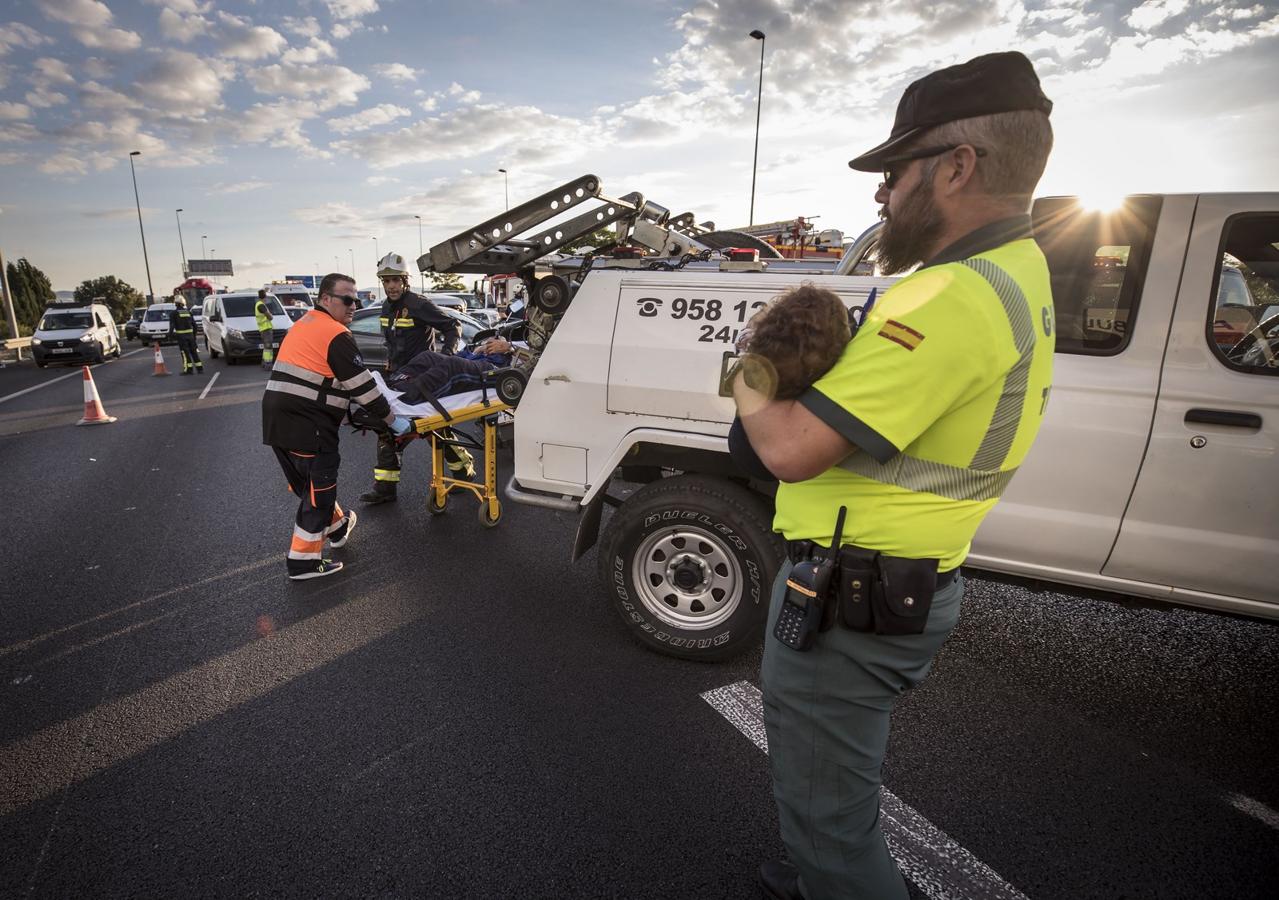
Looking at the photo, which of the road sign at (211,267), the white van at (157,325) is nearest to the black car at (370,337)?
the white van at (157,325)

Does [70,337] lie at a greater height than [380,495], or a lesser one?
greater

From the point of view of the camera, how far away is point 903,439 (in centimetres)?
112

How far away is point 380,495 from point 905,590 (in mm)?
5378

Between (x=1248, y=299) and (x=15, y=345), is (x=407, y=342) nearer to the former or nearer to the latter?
(x=1248, y=299)

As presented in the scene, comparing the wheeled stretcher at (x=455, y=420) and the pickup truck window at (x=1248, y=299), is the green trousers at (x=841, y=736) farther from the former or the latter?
the wheeled stretcher at (x=455, y=420)

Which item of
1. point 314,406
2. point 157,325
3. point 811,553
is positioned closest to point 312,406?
point 314,406

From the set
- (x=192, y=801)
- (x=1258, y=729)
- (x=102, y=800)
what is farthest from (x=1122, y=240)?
(x=102, y=800)

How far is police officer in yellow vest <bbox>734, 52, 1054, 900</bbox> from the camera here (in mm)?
1124

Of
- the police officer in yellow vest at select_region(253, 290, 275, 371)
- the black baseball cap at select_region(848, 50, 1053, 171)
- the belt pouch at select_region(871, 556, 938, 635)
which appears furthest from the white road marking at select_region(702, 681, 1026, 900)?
the police officer in yellow vest at select_region(253, 290, 275, 371)

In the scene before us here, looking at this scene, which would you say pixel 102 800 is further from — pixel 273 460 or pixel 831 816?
pixel 273 460

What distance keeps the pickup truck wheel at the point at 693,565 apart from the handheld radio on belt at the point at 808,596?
5.05 feet

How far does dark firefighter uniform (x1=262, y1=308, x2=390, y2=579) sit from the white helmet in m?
2.01

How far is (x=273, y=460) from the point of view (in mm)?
7293

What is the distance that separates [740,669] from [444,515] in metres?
3.25
